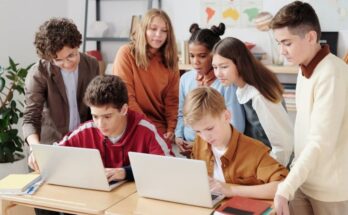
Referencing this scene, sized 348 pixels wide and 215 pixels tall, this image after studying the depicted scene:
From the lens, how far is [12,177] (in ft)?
6.40

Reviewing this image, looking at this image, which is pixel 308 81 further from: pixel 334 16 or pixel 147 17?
pixel 334 16

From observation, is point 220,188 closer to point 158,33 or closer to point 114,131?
point 114,131

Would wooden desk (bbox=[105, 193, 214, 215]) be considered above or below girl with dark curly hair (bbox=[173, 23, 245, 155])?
below

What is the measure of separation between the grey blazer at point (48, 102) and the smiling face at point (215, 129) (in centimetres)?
74

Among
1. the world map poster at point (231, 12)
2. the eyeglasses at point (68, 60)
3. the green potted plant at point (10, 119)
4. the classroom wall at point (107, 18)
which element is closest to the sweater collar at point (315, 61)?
the eyeglasses at point (68, 60)

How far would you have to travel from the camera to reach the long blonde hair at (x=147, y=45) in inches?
92.4

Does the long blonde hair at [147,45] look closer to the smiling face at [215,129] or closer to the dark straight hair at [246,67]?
the dark straight hair at [246,67]

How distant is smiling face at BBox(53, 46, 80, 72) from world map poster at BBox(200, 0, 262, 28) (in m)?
2.08

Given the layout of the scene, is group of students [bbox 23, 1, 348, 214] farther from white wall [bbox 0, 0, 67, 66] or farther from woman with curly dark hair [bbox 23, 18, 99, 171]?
white wall [bbox 0, 0, 67, 66]

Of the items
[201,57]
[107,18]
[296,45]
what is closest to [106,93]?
[201,57]

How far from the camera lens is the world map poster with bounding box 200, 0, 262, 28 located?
3811mm

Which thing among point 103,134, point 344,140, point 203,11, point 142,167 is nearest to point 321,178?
point 344,140

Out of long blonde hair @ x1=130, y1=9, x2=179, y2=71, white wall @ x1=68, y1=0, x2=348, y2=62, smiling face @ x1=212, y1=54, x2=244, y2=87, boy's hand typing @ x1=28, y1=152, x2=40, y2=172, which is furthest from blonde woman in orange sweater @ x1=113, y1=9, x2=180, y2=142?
white wall @ x1=68, y1=0, x2=348, y2=62

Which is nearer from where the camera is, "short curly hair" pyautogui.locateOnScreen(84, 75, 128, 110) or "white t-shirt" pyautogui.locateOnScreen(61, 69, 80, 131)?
"short curly hair" pyautogui.locateOnScreen(84, 75, 128, 110)
